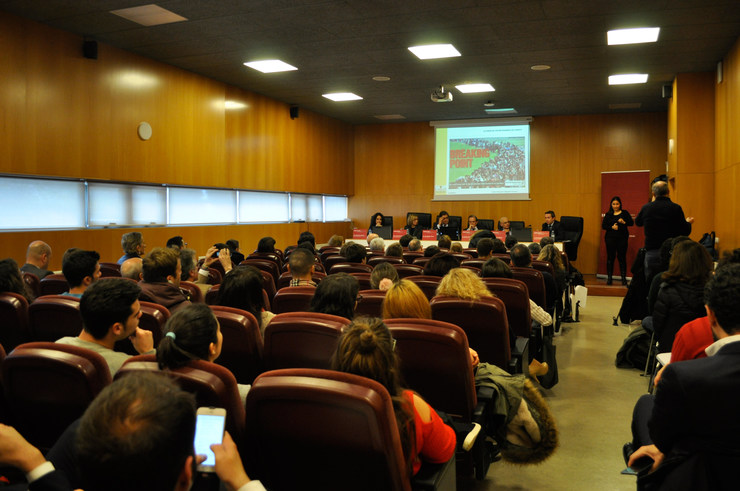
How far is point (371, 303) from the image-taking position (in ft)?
11.5

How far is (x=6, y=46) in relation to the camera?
6719 millimetres

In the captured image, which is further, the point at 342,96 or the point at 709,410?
the point at 342,96

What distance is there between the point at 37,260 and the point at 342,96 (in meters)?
7.64

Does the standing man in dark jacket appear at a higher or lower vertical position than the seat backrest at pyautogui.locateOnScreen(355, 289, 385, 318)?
higher

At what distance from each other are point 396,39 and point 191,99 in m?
3.87

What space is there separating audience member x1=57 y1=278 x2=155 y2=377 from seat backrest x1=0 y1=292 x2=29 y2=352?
1.14 meters

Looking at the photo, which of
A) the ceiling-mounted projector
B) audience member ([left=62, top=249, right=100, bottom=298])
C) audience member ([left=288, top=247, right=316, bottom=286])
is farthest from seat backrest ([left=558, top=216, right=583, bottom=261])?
audience member ([left=62, top=249, right=100, bottom=298])

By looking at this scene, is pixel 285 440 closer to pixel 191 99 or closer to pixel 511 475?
pixel 511 475

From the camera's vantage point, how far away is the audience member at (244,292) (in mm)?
3113

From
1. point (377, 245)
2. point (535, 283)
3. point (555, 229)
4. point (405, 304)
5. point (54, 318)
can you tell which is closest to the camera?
point (405, 304)

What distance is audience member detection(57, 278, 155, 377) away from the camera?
229 centimetres

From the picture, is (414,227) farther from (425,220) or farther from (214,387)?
(214,387)

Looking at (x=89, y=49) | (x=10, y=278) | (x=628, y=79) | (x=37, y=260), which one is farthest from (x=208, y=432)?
(x=628, y=79)

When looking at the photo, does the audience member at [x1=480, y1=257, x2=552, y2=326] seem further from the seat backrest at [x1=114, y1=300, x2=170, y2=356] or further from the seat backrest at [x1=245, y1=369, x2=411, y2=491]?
the seat backrest at [x1=245, y1=369, x2=411, y2=491]
